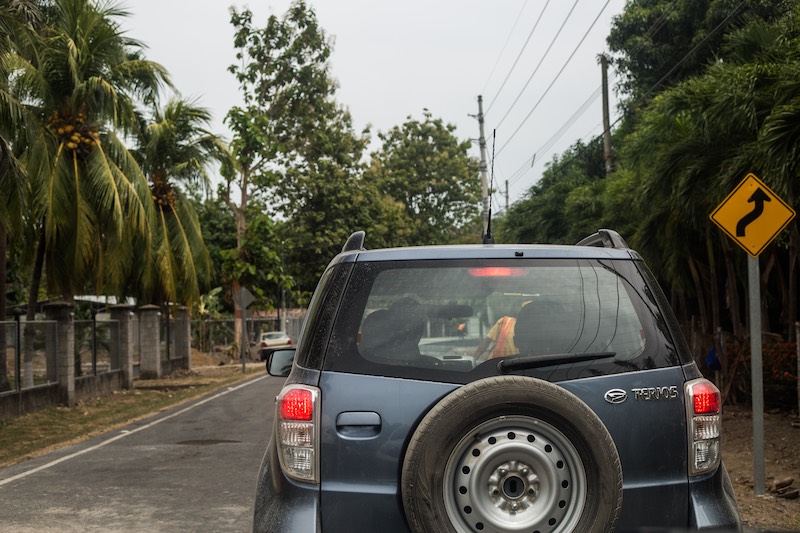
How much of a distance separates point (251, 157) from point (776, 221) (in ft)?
106

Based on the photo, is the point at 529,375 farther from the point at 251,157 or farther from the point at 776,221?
the point at 251,157

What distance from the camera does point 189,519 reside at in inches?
295

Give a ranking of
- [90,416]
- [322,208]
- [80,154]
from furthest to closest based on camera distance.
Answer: [322,208], [80,154], [90,416]

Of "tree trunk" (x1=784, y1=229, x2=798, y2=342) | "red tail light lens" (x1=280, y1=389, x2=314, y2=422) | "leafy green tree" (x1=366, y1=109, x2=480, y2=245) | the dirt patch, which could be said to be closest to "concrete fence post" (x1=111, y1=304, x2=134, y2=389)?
the dirt patch

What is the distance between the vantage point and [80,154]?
71.1ft

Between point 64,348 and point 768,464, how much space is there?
14.6m

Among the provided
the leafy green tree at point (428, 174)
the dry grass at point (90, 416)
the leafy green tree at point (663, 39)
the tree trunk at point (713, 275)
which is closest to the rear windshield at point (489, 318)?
the dry grass at point (90, 416)

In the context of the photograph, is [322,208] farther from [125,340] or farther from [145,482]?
[145,482]

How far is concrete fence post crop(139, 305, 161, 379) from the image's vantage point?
28.3 m

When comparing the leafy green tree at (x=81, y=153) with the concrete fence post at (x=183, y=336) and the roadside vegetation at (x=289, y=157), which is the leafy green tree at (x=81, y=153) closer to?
the roadside vegetation at (x=289, y=157)

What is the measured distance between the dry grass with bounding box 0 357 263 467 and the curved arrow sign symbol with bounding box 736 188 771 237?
8823 millimetres

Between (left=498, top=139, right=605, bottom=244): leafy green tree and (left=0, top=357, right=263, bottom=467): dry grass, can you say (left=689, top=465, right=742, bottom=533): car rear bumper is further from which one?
(left=498, top=139, right=605, bottom=244): leafy green tree

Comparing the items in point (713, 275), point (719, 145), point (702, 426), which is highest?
point (719, 145)

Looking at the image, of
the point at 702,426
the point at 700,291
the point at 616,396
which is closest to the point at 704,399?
the point at 702,426
